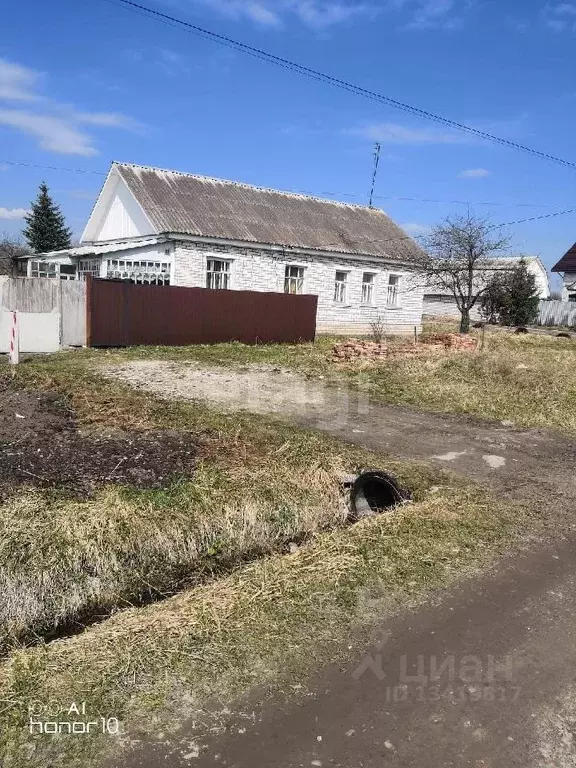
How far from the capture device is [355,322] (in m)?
22.8

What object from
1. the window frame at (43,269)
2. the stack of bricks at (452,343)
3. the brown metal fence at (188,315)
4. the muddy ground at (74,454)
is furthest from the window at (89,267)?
the muddy ground at (74,454)

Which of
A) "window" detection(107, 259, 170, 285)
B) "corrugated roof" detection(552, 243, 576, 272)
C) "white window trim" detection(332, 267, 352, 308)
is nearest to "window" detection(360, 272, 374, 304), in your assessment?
"white window trim" detection(332, 267, 352, 308)

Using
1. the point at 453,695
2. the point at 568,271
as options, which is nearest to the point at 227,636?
the point at 453,695

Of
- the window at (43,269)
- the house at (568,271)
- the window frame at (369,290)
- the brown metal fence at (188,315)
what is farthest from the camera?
the house at (568,271)

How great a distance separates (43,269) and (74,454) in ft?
58.3

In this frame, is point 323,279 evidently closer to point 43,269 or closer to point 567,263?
point 43,269

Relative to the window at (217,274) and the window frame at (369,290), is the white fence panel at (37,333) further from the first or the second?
the window frame at (369,290)

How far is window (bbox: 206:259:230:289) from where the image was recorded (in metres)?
18.6

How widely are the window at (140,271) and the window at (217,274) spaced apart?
4.70ft

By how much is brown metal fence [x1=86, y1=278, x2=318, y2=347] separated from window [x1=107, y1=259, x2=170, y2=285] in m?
2.73

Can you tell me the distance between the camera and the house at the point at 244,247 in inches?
710

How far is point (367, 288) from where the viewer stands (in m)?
23.4

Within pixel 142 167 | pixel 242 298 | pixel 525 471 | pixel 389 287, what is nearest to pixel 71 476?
pixel 525 471

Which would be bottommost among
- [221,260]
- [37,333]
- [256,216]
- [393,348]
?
[37,333]
